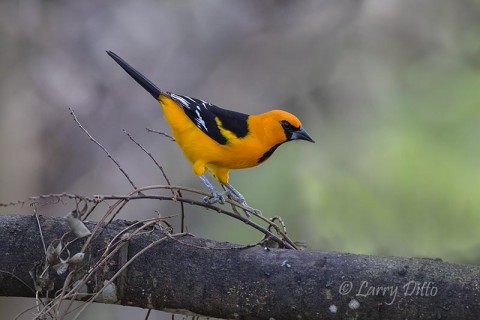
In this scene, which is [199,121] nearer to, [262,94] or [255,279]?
[255,279]

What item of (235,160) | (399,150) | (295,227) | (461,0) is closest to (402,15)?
(461,0)

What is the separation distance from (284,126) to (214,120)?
31cm

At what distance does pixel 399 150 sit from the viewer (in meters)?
4.68

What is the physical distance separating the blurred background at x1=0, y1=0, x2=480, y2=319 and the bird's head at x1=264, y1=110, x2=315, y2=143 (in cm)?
122

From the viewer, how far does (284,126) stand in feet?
11.2

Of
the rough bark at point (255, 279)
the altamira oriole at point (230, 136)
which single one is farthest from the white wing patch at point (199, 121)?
the rough bark at point (255, 279)

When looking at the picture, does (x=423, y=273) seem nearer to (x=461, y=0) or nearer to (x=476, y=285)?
(x=476, y=285)

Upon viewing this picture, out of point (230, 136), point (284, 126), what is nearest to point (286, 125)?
point (284, 126)

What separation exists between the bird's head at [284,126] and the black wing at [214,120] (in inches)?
4.7

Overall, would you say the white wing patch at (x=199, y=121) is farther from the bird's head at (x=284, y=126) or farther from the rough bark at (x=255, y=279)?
the rough bark at (x=255, y=279)

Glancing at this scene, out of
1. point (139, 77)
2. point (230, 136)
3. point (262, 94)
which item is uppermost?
point (262, 94)

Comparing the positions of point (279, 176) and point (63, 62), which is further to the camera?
point (63, 62)

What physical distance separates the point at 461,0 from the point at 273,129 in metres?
2.75

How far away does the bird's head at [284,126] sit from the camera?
3.41 m
